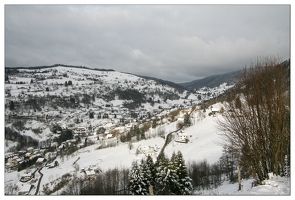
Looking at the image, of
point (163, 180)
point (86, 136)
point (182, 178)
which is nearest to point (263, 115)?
point (163, 180)

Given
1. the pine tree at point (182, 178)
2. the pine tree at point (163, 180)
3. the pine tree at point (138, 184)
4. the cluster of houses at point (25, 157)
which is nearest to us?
the pine tree at point (138, 184)

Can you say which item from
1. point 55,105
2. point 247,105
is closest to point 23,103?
point 55,105

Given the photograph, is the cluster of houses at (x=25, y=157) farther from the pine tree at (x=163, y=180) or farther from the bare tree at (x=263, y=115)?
the bare tree at (x=263, y=115)

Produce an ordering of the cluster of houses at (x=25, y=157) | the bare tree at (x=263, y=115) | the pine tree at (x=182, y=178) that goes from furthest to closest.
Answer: the cluster of houses at (x=25, y=157) < the pine tree at (x=182, y=178) < the bare tree at (x=263, y=115)

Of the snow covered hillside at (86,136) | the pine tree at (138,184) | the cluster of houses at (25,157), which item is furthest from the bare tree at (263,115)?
the cluster of houses at (25,157)

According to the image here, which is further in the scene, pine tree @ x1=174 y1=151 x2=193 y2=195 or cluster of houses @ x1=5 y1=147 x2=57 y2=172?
cluster of houses @ x1=5 y1=147 x2=57 y2=172

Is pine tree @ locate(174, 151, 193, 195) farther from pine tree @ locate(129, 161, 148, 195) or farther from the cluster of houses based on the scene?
the cluster of houses

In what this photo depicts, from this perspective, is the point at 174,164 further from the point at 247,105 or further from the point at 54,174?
the point at 54,174

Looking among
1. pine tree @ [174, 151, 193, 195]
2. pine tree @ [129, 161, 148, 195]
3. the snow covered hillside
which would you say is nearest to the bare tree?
the snow covered hillside
